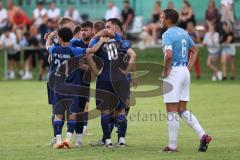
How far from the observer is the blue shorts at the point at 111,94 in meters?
14.4

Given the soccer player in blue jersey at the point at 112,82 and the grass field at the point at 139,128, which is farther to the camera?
the soccer player in blue jersey at the point at 112,82

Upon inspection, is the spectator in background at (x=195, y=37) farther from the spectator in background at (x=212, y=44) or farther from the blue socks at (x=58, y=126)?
the blue socks at (x=58, y=126)

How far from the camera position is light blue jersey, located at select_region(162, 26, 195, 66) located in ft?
44.5

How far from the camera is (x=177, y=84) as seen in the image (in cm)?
1358

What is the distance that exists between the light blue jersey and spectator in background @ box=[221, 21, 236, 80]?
1694 centimetres

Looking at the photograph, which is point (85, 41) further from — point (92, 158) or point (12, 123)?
point (12, 123)

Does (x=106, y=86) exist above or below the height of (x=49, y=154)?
above

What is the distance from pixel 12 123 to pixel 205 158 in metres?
6.72

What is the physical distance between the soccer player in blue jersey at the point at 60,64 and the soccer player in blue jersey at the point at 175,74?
1.25m

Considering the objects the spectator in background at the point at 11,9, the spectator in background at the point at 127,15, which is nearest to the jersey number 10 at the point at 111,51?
the spectator in background at the point at 127,15

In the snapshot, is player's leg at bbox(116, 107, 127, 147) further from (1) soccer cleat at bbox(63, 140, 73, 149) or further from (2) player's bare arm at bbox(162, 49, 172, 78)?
(2) player's bare arm at bbox(162, 49, 172, 78)

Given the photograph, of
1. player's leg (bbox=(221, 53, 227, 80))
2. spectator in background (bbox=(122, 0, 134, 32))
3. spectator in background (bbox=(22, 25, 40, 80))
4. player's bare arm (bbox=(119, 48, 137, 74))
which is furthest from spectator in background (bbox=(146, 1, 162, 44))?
player's bare arm (bbox=(119, 48, 137, 74))

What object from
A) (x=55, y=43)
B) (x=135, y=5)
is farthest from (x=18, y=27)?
(x=55, y=43)

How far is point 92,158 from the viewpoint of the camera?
12992mm
